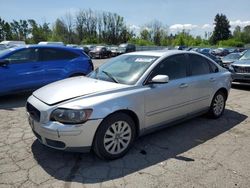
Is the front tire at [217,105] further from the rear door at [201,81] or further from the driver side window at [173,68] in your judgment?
the driver side window at [173,68]

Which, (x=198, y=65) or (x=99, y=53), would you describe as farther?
(x=99, y=53)

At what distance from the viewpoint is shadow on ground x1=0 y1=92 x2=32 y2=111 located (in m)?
6.84

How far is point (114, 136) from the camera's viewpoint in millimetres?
3756

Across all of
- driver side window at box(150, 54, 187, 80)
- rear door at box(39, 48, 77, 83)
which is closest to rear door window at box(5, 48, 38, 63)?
rear door at box(39, 48, 77, 83)

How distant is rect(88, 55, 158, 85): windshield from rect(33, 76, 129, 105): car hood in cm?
20

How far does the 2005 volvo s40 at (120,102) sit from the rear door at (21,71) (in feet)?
11.0

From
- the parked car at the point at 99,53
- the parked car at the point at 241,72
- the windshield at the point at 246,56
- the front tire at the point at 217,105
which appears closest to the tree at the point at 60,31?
the parked car at the point at 99,53

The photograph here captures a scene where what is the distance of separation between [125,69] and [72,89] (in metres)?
1.05

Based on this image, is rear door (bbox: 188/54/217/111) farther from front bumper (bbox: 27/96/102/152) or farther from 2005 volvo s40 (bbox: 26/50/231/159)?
front bumper (bbox: 27/96/102/152)

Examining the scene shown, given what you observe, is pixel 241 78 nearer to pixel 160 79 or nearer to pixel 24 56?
pixel 160 79

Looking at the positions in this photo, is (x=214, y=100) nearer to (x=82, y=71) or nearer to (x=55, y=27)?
(x=82, y=71)

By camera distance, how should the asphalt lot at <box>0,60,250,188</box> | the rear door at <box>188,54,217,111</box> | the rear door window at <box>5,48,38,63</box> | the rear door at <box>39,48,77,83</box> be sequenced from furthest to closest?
the rear door at <box>39,48,77,83</box>, the rear door window at <box>5,48,38,63</box>, the rear door at <box>188,54,217,111</box>, the asphalt lot at <box>0,60,250,188</box>

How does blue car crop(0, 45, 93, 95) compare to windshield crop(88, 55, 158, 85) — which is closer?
windshield crop(88, 55, 158, 85)

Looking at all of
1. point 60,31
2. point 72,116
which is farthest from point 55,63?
point 60,31
